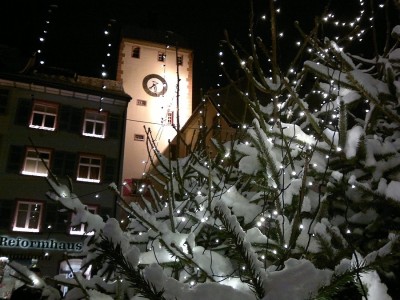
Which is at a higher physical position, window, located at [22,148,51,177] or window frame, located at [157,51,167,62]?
window frame, located at [157,51,167,62]

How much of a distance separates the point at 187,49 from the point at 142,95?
5.91 metres

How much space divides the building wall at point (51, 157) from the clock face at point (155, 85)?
502 cm

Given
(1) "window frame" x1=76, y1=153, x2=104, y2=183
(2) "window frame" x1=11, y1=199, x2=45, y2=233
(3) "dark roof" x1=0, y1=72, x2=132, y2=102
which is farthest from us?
(1) "window frame" x1=76, y1=153, x2=104, y2=183

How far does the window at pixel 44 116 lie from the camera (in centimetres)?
2028

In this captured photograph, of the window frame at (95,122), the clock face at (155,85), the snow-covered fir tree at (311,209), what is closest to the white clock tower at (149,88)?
the clock face at (155,85)

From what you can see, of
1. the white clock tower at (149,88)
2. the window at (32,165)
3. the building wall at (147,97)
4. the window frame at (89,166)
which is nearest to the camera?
the window at (32,165)

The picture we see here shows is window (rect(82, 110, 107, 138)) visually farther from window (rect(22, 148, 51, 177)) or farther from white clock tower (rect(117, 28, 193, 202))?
window (rect(22, 148, 51, 177))

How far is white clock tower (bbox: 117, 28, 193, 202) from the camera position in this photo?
24780 mm

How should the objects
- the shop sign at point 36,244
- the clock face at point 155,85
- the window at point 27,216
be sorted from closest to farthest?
1. the shop sign at point 36,244
2. the window at point 27,216
3. the clock face at point 155,85

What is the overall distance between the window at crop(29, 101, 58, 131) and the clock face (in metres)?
7.77

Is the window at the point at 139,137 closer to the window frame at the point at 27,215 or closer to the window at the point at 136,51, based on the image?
the window at the point at 136,51

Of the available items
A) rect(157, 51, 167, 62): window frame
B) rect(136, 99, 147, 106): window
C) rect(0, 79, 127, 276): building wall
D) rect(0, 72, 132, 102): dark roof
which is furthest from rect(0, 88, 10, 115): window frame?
rect(157, 51, 167, 62): window frame

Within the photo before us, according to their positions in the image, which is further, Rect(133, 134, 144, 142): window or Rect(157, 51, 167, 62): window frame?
Rect(157, 51, 167, 62): window frame

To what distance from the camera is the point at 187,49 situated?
28906 mm
